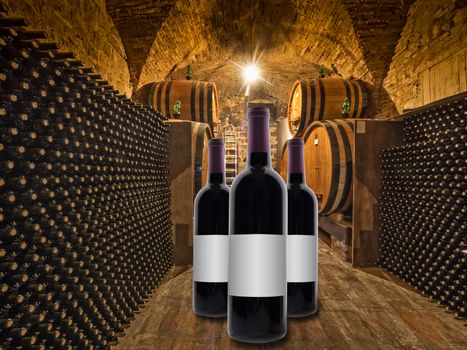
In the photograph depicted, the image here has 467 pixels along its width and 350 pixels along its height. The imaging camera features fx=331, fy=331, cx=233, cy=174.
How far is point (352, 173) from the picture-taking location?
3311mm

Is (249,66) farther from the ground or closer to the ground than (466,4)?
farther from the ground

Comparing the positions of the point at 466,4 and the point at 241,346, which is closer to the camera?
the point at 241,346

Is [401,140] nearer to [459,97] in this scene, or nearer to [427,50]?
[459,97]

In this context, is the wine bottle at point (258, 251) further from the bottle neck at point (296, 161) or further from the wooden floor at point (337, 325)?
the wooden floor at point (337, 325)

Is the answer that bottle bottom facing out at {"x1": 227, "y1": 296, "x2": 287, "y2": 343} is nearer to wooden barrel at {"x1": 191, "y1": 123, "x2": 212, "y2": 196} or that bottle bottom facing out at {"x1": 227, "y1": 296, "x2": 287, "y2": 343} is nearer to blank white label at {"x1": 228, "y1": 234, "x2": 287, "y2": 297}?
blank white label at {"x1": 228, "y1": 234, "x2": 287, "y2": 297}

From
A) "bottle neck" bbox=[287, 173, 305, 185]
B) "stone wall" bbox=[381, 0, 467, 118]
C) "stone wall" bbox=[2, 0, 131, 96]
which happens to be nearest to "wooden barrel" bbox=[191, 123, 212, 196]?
"stone wall" bbox=[2, 0, 131, 96]

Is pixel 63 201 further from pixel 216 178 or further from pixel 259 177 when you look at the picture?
pixel 259 177

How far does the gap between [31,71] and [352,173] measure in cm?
292

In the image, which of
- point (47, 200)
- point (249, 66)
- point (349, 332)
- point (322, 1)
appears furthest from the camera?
point (249, 66)

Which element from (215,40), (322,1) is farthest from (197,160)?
(215,40)

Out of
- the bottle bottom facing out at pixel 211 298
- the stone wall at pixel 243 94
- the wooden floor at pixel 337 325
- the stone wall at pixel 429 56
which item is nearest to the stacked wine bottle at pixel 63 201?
the wooden floor at pixel 337 325

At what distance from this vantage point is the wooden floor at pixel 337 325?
142cm

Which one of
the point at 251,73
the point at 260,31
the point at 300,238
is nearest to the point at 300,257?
the point at 300,238

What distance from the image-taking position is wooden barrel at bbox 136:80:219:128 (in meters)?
4.96
